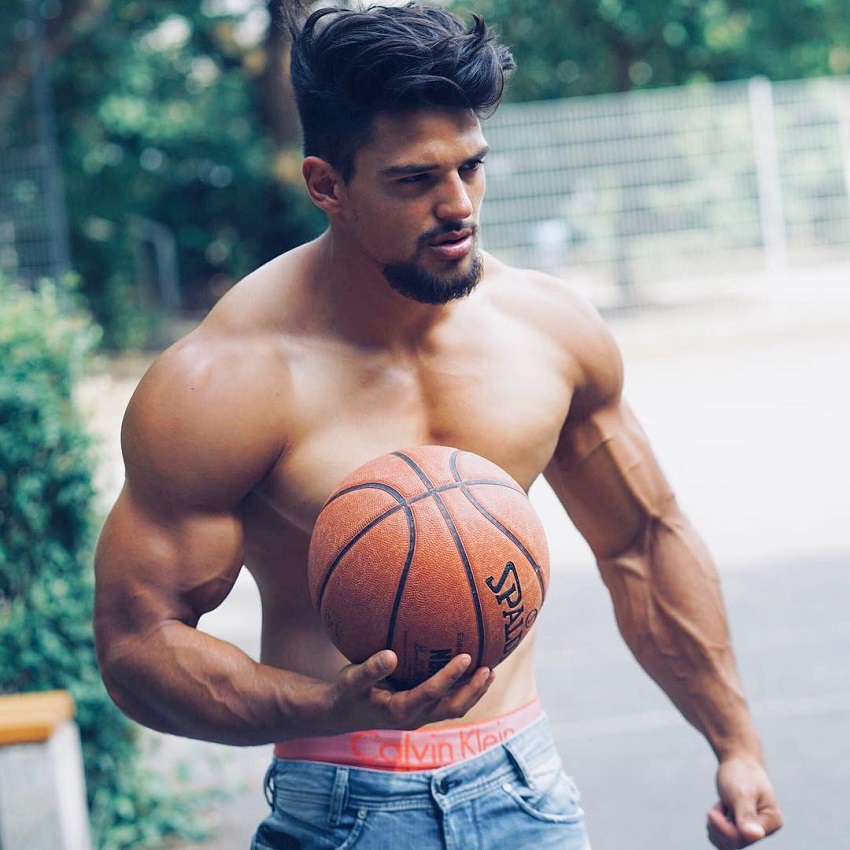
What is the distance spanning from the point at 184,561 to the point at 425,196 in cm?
73

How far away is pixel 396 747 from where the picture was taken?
2459 millimetres

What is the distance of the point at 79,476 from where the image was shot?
14.9 ft

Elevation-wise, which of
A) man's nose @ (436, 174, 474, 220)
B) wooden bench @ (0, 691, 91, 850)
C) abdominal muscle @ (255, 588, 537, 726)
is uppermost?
man's nose @ (436, 174, 474, 220)

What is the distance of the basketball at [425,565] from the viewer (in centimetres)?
208

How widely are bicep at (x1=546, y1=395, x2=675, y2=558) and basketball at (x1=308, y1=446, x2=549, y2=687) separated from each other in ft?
2.07

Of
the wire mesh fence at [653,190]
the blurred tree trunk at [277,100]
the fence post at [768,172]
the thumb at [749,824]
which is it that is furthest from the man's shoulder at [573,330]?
the blurred tree trunk at [277,100]

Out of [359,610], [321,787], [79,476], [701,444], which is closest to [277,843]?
[321,787]

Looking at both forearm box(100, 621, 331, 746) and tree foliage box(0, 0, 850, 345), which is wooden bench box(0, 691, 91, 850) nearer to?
forearm box(100, 621, 331, 746)

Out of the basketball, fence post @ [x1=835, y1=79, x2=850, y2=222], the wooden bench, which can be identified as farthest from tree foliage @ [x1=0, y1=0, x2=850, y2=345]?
the basketball

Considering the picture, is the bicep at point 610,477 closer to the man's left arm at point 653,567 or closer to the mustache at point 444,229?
the man's left arm at point 653,567

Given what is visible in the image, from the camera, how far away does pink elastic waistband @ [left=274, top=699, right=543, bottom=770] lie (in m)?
2.45

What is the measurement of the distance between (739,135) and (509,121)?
2.52m

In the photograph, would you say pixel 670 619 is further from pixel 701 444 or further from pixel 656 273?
pixel 656 273

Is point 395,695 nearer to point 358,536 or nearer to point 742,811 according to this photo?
point 358,536
